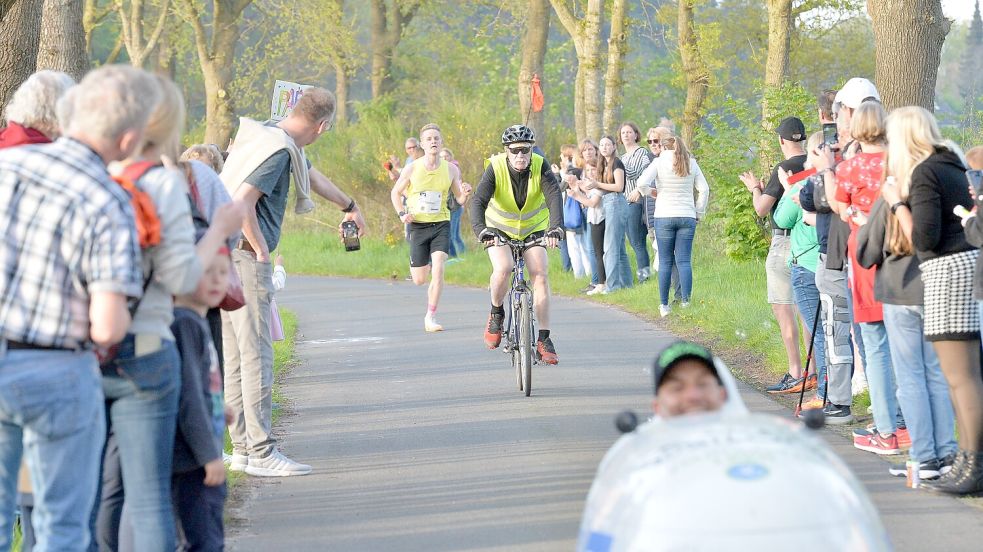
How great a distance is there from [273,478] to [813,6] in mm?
27870

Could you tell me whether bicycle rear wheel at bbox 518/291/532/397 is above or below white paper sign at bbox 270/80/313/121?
below

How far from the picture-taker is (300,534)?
709 centimetres

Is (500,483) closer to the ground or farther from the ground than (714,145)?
closer to the ground

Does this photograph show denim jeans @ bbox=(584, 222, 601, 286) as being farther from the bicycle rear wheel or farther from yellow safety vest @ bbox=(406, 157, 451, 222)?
the bicycle rear wheel

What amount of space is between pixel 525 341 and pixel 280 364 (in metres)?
3.16

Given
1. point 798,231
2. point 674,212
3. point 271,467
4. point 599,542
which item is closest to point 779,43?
point 674,212

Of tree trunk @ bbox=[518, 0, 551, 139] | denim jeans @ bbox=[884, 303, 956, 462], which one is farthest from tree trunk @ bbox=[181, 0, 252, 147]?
denim jeans @ bbox=[884, 303, 956, 462]

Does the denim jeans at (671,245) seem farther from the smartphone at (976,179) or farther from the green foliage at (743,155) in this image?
the smartphone at (976,179)

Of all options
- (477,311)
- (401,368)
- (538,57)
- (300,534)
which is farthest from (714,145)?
(300,534)

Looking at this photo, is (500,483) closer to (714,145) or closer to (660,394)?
(660,394)

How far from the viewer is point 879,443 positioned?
8.75 meters

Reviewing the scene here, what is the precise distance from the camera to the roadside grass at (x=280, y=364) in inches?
328

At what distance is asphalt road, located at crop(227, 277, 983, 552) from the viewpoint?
23.1 ft

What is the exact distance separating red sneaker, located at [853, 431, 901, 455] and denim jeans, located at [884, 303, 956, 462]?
675mm
